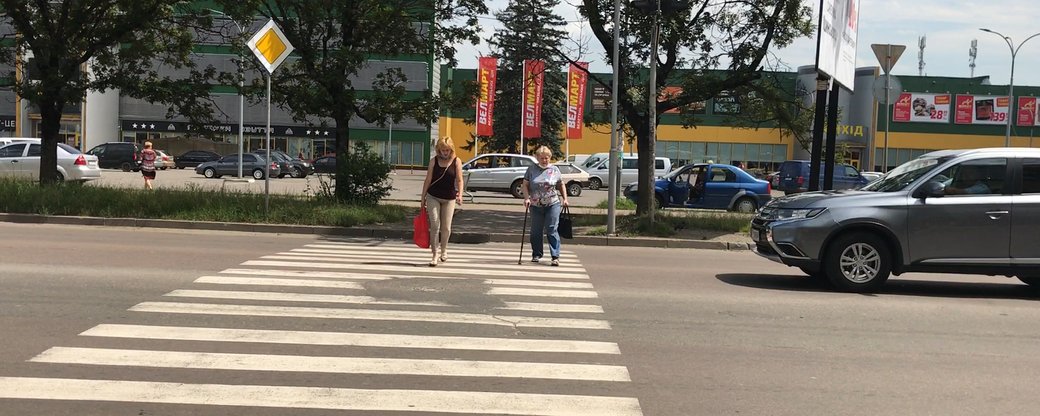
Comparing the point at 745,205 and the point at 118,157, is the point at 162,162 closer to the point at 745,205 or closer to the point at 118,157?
the point at 118,157

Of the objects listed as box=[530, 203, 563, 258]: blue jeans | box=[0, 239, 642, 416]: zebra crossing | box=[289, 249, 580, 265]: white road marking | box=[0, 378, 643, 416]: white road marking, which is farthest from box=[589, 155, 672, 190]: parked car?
box=[0, 378, 643, 416]: white road marking

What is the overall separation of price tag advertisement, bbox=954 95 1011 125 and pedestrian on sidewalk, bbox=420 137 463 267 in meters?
65.1

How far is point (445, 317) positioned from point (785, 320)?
3.29m

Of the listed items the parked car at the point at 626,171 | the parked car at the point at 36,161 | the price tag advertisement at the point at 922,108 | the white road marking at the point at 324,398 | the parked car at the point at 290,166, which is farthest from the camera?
the price tag advertisement at the point at 922,108

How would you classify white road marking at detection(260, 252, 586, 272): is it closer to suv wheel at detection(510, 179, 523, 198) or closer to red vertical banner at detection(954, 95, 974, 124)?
suv wheel at detection(510, 179, 523, 198)

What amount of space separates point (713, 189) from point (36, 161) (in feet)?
68.8

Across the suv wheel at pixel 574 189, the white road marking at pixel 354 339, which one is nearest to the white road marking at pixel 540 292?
the white road marking at pixel 354 339

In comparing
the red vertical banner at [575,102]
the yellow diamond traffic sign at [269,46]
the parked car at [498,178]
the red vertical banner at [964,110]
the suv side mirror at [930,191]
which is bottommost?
the parked car at [498,178]

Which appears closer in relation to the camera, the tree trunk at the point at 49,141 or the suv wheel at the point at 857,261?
the suv wheel at the point at 857,261

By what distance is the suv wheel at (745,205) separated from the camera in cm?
2312

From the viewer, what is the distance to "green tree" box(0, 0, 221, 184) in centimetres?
1794

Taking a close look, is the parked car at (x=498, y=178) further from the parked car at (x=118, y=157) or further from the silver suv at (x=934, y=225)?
the parked car at (x=118, y=157)

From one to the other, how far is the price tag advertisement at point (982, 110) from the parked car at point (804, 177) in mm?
39037

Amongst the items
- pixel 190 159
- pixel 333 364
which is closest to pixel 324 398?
pixel 333 364
